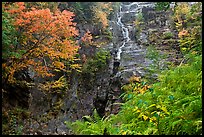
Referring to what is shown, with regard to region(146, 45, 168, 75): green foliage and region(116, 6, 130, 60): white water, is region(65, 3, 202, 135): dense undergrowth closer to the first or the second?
region(146, 45, 168, 75): green foliage

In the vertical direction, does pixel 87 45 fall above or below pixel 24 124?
above

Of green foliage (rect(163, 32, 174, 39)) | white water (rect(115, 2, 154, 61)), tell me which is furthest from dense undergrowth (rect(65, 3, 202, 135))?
green foliage (rect(163, 32, 174, 39))

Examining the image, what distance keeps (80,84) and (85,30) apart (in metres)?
4.43

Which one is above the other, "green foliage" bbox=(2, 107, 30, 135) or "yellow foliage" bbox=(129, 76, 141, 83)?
"yellow foliage" bbox=(129, 76, 141, 83)

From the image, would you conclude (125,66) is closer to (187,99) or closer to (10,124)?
(10,124)

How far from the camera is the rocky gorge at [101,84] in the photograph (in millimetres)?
11359

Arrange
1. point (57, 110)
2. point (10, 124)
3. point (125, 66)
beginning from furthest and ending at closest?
point (125, 66) → point (57, 110) → point (10, 124)

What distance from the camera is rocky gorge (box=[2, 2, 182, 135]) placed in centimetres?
1136

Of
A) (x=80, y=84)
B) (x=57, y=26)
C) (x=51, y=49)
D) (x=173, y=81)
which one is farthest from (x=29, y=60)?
(x=173, y=81)

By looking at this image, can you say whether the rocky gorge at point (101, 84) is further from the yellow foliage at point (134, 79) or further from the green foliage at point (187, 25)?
the green foliage at point (187, 25)

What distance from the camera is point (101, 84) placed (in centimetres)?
1461

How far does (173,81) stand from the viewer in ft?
12.1

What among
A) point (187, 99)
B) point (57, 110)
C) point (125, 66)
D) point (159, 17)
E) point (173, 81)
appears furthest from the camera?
point (159, 17)

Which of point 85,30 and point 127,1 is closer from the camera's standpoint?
point 85,30
